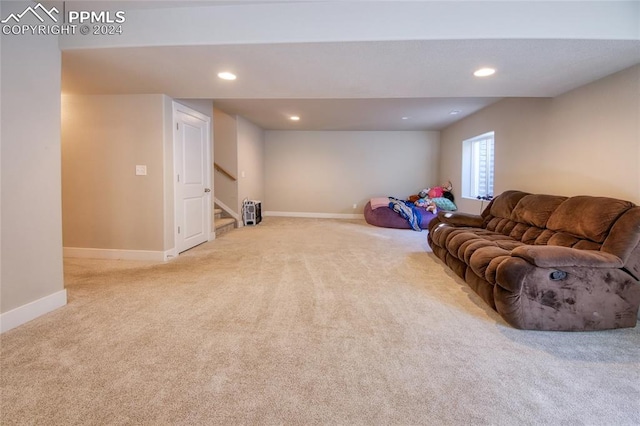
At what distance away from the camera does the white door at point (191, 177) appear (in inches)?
169

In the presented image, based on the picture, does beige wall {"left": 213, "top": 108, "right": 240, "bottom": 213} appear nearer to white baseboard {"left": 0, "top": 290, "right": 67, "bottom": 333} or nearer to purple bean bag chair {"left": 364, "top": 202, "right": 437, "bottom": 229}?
purple bean bag chair {"left": 364, "top": 202, "right": 437, "bottom": 229}

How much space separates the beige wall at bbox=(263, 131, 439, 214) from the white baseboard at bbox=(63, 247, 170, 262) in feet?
14.8

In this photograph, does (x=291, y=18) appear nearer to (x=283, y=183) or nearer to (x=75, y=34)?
(x=75, y=34)

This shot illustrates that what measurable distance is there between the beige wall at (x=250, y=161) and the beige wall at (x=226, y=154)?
0.12 m

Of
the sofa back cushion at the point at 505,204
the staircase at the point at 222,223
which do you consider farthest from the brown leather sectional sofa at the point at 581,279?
the staircase at the point at 222,223

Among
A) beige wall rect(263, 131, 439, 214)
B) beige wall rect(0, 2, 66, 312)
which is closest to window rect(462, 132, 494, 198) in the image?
beige wall rect(263, 131, 439, 214)

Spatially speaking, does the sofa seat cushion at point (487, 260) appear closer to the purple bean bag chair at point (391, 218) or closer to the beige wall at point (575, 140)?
the beige wall at point (575, 140)

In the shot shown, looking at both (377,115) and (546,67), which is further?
(377,115)

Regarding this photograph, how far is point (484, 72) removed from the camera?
114 inches

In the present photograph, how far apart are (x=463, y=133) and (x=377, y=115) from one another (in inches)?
72.1

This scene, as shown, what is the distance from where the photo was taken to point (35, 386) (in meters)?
1.57

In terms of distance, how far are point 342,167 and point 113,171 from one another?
537 cm

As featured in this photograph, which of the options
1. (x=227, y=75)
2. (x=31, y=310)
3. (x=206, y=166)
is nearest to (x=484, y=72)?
(x=227, y=75)

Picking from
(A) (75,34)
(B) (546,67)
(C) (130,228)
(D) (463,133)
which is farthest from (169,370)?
(D) (463,133)
